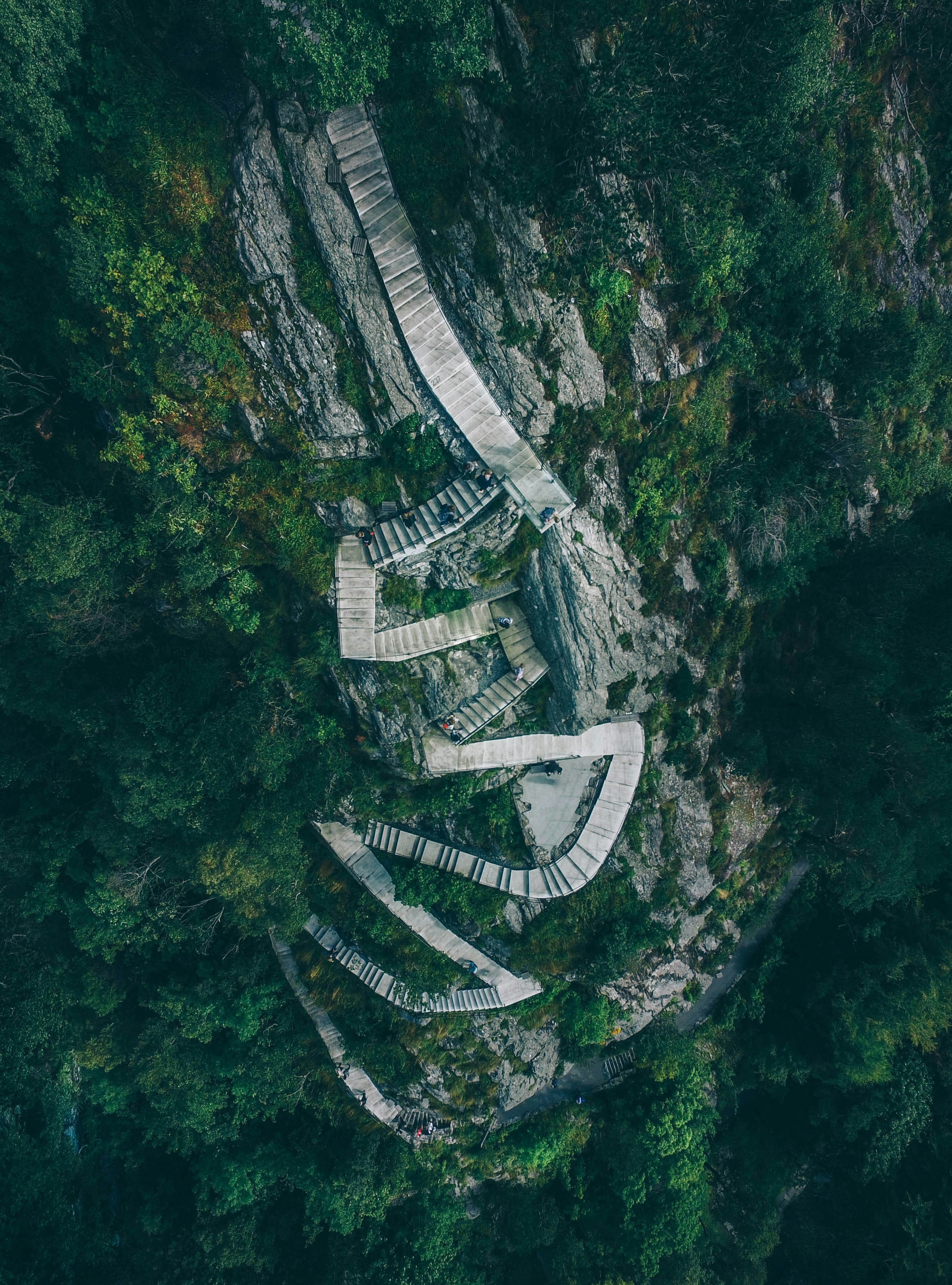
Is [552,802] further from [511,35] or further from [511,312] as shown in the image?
[511,35]

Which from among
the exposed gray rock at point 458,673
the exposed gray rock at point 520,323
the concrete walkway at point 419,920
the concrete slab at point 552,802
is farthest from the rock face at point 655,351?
the concrete walkway at point 419,920

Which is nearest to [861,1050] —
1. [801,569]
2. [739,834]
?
[739,834]

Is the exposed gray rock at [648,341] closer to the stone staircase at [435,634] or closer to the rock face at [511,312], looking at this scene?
the rock face at [511,312]

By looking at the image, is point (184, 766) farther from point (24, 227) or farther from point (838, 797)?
point (838, 797)

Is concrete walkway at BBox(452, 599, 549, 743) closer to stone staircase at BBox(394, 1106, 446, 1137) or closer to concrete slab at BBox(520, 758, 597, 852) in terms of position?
concrete slab at BBox(520, 758, 597, 852)

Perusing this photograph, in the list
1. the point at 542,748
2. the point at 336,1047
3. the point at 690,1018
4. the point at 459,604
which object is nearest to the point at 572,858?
the point at 542,748

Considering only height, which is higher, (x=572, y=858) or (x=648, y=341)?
(x=648, y=341)
